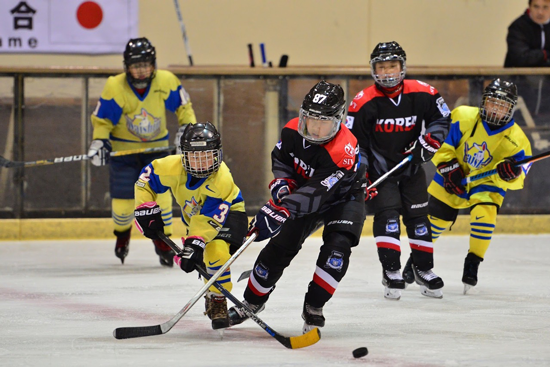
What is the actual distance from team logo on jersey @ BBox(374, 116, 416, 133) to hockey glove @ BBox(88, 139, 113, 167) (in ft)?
6.04

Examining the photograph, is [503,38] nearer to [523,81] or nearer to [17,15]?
[523,81]

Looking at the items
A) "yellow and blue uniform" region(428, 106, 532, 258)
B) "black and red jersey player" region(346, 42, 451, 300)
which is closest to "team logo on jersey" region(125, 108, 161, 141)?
"black and red jersey player" region(346, 42, 451, 300)

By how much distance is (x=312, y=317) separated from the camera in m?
3.47

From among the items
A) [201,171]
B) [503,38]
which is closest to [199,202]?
[201,171]

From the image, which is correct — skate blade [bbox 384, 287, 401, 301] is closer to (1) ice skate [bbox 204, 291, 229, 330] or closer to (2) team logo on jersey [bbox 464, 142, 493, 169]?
(2) team logo on jersey [bbox 464, 142, 493, 169]

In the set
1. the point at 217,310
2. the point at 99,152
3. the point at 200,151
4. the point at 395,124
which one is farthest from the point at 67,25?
the point at 217,310

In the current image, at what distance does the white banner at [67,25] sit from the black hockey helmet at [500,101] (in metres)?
4.06

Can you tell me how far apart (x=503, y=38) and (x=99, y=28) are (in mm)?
3861

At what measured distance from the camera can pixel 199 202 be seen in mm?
3715

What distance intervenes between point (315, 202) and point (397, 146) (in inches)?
47.0

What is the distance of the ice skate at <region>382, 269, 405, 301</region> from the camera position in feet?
14.3

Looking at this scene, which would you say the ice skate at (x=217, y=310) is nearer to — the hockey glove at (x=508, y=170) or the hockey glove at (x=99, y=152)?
the hockey glove at (x=508, y=170)

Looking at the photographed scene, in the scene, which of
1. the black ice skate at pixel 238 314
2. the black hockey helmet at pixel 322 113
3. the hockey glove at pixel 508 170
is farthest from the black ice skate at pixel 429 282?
the black hockey helmet at pixel 322 113

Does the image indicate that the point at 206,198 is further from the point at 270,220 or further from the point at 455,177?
the point at 455,177
